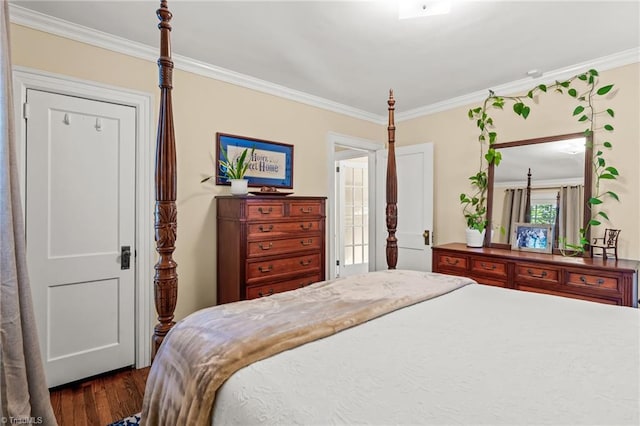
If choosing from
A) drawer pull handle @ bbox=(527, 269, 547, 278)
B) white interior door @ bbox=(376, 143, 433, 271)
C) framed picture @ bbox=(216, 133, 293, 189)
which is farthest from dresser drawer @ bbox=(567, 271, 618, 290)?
framed picture @ bbox=(216, 133, 293, 189)

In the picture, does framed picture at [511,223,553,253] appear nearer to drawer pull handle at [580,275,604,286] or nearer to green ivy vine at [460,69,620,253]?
green ivy vine at [460,69,620,253]

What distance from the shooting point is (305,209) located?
306cm

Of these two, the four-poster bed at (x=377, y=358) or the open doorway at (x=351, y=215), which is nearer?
the four-poster bed at (x=377, y=358)

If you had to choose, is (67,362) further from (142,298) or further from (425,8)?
(425,8)

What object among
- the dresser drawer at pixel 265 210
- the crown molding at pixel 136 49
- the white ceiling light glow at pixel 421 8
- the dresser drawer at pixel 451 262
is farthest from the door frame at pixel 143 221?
the dresser drawer at pixel 451 262

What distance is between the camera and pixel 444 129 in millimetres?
3898

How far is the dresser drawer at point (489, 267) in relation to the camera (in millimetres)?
2941

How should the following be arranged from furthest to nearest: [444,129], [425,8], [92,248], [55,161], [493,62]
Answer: [444,129]
[493,62]
[92,248]
[55,161]
[425,8]

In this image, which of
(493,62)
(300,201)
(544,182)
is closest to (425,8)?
(493,62)

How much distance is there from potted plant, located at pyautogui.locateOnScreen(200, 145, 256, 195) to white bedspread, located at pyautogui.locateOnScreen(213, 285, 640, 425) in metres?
1.89

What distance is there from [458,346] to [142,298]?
2374 mm

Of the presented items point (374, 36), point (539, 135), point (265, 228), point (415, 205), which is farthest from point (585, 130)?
point (265, 228)

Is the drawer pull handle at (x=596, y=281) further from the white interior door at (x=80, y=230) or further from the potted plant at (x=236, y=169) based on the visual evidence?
the white interior door at (x=80, y=230)

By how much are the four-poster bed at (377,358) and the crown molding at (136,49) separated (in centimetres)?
136
